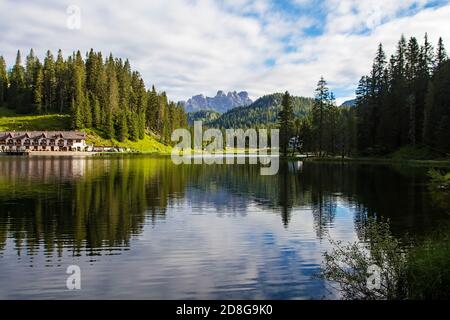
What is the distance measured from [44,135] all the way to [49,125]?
42.7 ft

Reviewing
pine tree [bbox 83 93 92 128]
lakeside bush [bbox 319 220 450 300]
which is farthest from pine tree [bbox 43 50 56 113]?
lakeside bush [bbox 319 220 450 300]

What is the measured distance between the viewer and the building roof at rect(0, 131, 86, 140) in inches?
6654

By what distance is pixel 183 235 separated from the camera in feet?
83.1

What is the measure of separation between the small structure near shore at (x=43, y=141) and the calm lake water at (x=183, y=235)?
12457 cm

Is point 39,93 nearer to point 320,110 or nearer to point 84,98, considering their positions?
point 84,98

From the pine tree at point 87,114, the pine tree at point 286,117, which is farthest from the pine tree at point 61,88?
the pine tree at point 286,117

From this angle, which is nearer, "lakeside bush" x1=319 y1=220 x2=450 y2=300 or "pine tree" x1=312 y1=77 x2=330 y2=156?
"lakeside bush" x1=319 y1=220 x2=450 y2=300

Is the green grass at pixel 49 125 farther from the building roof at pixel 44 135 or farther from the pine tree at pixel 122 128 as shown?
the building roof at pixel 44 135

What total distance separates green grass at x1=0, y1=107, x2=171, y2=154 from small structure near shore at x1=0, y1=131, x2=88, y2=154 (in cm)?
673

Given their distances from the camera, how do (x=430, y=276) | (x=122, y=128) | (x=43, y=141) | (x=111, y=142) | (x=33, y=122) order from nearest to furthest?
(x=430, y=276), (x=43, y=141), (x=111, y=142), (x=122, y=128), (x=33, y=122)

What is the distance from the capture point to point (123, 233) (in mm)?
24984

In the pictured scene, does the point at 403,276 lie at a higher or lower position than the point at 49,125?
lower

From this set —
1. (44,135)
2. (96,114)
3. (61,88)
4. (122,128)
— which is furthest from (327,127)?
(61,88)

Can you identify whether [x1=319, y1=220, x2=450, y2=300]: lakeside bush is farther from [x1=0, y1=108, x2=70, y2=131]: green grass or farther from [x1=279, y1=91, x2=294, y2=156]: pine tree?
[x1=0, y1=108, x2=70, y2=131]: green grass
